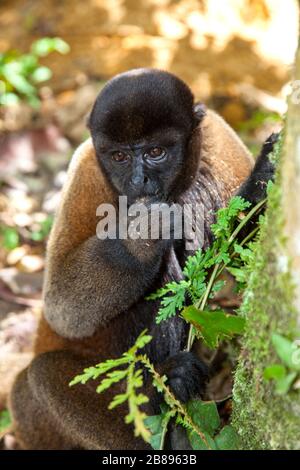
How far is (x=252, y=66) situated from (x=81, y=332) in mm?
5866

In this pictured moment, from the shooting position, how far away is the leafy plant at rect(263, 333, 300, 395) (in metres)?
2.45

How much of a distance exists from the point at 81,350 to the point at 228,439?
2.06 meters

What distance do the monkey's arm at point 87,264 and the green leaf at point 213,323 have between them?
115 cm

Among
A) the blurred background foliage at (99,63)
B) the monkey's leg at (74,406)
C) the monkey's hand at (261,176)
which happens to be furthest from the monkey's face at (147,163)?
the blurred background foliage at (99,63)

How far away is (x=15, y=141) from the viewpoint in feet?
28.9

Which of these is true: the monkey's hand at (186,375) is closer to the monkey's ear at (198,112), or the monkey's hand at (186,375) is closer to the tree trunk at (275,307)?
the tree trunk at (275,307)

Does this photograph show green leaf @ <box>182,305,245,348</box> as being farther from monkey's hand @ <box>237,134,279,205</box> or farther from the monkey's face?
the monkey's face

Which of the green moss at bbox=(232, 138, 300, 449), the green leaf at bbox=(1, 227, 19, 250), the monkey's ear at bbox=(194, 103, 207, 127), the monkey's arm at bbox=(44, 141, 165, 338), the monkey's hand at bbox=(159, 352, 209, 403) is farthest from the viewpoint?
the green leaf at bbox=(1, 227, 19, 250)

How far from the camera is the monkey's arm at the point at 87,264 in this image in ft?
14.4

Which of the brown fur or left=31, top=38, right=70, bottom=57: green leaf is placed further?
left=31, top=38, right=70, bottom=57: green leaf

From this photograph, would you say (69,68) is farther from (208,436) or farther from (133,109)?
(208,436)

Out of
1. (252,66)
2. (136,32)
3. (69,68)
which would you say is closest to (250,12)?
(252,66)

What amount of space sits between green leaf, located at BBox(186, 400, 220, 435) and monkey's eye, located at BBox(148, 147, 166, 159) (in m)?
1.75

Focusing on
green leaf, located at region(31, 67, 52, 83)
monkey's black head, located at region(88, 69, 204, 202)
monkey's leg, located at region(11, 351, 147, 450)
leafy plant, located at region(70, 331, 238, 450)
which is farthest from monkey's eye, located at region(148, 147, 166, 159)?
green leaf, located at region(31, 67, 52, 83)
